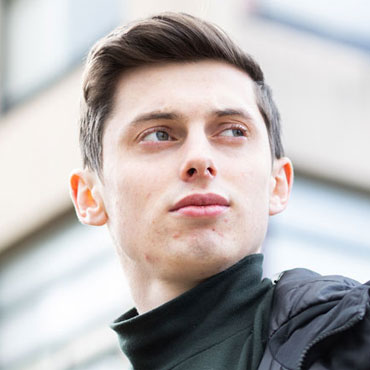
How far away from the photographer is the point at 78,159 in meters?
9.86

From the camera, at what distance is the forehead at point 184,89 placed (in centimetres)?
329

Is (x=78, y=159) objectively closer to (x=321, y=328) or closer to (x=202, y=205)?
(x=202, y=205)

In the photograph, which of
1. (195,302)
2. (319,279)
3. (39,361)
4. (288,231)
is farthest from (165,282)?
(39,361)

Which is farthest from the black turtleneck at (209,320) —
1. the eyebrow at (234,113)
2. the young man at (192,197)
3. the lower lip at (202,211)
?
the eyebrow at (234,113)

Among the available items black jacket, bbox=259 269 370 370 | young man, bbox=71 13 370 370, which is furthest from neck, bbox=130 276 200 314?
black jacket, bbox=259 269 370 370

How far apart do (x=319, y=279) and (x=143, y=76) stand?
810 mm

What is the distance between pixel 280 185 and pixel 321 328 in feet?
2.83

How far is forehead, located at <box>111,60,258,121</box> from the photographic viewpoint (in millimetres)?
3287

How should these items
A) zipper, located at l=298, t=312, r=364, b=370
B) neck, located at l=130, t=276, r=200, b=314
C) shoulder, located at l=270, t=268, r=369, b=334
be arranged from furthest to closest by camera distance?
neck, located at l=130, t=276, r=200, b=314, shoulder, located at l=270, t=268, r=369, b=334, zipper, located at l=298, t=312, r=364, b=370

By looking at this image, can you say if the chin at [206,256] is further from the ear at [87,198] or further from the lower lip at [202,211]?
the ear at [87,198]

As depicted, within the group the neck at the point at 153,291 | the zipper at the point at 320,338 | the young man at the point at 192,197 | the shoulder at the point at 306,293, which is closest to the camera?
the zipper at the point at 320,338

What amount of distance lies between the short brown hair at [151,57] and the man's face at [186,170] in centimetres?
3

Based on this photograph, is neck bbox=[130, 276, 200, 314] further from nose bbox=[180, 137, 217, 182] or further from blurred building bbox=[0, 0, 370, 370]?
blurred building bbox=[0, 0, 370, 370]

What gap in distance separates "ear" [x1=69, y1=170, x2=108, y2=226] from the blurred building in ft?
14.9
